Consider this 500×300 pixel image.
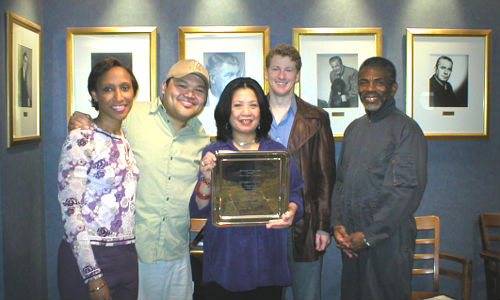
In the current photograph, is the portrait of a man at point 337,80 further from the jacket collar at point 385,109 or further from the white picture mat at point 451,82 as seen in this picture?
the jacket collar at point 385,109

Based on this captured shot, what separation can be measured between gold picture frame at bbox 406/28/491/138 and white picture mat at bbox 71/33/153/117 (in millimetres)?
2196

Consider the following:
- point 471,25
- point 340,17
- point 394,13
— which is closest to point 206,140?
point 340,17

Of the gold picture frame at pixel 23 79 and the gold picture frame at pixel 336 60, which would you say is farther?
the gold picture frame at pixel 336 60

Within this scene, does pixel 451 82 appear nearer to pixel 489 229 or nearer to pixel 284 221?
pixel 489 229

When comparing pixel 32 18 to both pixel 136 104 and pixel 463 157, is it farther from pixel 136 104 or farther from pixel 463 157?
pixel 463 157

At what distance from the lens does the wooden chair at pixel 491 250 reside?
3.17 m

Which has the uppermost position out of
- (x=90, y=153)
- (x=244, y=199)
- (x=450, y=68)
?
(x=450, y=68)

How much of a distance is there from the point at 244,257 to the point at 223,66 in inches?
74.5

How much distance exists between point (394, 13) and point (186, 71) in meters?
2.12

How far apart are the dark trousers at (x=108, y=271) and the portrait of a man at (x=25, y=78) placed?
1.46 m

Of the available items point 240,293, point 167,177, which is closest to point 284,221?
point 240,293

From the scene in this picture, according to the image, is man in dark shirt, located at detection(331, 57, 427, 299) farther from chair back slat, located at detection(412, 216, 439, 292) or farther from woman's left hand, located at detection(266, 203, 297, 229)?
chair back slat, located at detection(412, 216, 439, 292)

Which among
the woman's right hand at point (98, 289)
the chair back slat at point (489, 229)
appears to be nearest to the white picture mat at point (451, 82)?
the chair back slat at point (489, 229)

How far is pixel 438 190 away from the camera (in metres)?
3.54
